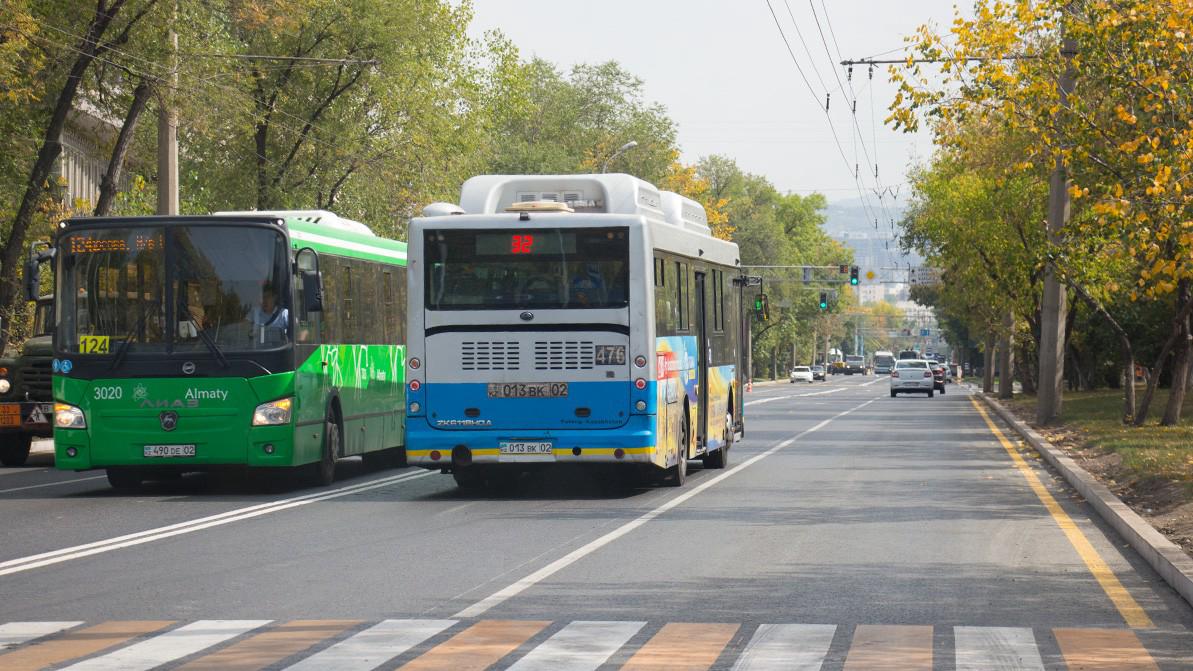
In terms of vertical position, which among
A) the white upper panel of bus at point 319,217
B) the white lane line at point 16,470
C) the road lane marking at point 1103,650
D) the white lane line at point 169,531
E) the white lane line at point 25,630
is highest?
the white upper panel of bus at point 319,217

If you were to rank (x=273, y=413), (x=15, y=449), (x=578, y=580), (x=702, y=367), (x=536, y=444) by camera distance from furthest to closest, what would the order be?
(x=15, y=449) → (x=702, y=367) → (x=273, y=413) → (x=536, y=444) → (x=578, y=580)

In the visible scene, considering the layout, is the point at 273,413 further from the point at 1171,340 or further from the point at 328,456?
the point at 1171,340

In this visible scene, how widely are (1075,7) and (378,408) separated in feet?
34.6

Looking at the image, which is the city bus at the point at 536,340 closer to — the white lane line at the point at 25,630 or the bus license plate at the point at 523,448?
the bus license plate at the point at 523,448

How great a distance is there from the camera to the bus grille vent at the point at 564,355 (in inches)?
736

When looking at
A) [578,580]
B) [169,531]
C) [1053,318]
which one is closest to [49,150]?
[169,531]

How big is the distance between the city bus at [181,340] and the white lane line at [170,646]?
9344 millimetres

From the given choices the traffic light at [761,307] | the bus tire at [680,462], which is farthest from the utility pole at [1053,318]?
the bus tire at [680,462]

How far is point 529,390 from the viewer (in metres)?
18.8

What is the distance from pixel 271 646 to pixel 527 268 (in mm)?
9937

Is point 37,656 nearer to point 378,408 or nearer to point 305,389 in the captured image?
point 305,389

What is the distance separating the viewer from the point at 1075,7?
79.4 ft

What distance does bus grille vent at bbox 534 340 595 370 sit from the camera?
18.7 metres

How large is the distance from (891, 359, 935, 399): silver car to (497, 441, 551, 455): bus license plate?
62.5m
